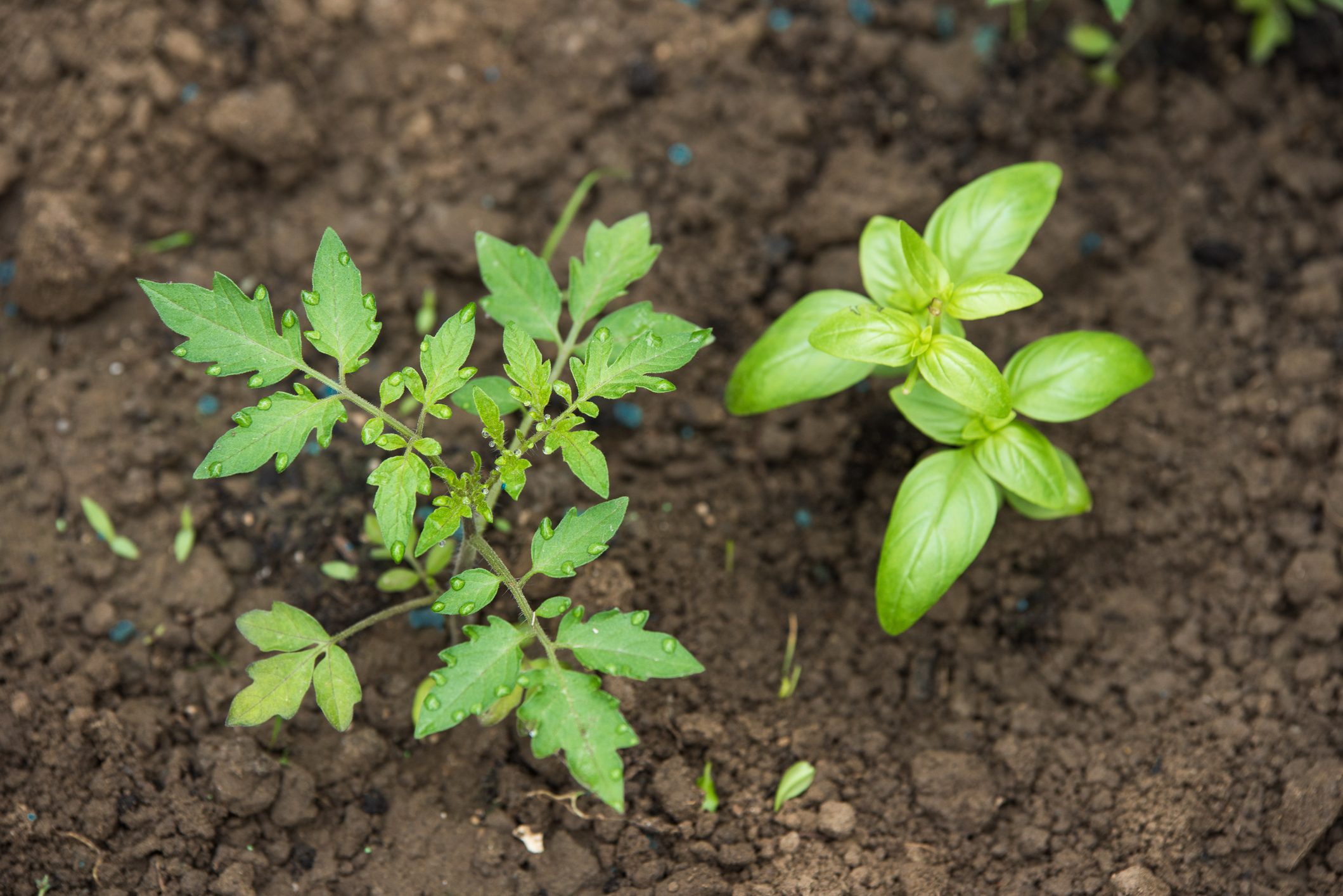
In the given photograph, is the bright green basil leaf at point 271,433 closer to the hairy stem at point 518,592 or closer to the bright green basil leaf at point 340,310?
the bright green basil leaf at point 340,310

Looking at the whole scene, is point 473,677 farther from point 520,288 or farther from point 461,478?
point 520,288

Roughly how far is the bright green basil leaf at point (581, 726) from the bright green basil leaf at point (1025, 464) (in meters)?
0.99

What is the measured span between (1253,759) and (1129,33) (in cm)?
213

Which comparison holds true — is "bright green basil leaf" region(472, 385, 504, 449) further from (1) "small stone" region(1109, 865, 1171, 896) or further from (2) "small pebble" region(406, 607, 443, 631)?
(1) "small stone" region(1109, 865, 1171, 896)

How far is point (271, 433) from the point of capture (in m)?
1.98

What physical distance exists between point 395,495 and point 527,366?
36cm

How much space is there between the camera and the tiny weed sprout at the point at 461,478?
6.44 ft

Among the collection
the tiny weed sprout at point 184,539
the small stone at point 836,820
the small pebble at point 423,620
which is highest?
the tiny weed sprout at point 184,539

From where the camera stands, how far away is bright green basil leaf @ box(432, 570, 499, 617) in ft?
6.64

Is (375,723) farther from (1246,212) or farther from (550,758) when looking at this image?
(1246,212)

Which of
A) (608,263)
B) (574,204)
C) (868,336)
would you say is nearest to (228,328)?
(608,263)

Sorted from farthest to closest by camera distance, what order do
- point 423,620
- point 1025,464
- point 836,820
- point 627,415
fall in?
point 627,415 → point 423,620 → point 836,820 → point 1025,464

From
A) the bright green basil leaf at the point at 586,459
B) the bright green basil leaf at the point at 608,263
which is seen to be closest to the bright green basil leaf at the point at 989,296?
the bright green basil leaf at the point at 608,263

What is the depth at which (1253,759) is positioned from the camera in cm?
249
